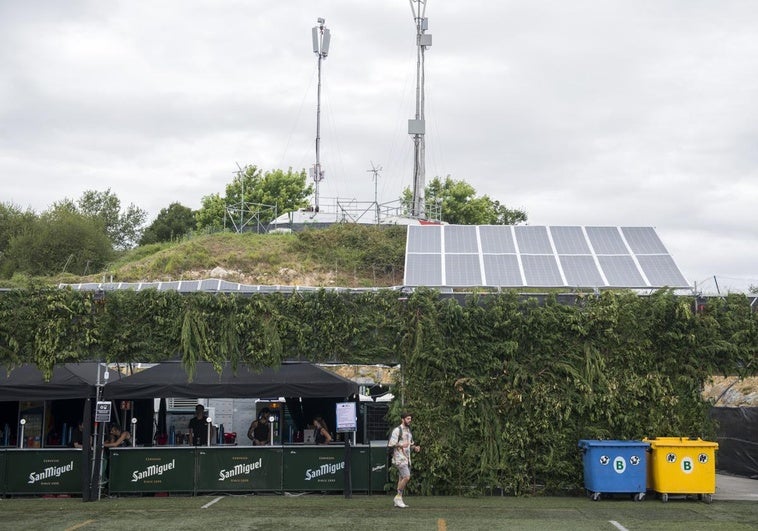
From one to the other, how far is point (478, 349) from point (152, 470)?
705 centimetres

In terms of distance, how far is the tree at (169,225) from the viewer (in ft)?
289

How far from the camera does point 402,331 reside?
56.7 feet

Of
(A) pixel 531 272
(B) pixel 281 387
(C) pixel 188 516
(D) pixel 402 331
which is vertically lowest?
(C) pixel 188 516

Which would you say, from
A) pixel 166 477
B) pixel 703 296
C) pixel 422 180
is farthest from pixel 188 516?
pixel 422 180

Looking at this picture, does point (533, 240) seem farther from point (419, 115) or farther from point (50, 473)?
point (419, 115)

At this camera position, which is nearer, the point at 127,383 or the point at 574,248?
the point at 127,383

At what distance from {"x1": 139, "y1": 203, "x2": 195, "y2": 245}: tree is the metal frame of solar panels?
69.0 meters

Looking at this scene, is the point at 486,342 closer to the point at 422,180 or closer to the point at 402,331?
the point at 402,331

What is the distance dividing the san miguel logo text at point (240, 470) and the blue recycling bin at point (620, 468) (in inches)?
261

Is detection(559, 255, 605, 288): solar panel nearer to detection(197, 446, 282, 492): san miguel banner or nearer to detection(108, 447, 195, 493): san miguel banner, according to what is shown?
detection(197, 446, 282, 492): san miguel banner

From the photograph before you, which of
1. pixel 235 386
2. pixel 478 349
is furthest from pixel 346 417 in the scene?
pixel 478 349

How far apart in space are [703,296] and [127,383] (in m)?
11.9

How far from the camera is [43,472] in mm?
17062

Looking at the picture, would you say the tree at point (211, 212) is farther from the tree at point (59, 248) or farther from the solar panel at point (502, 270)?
the solar panel at point (502, 270)
